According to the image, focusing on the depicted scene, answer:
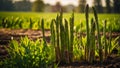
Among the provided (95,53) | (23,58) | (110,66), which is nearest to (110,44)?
(95,53)

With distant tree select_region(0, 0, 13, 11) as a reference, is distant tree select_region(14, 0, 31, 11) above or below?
below

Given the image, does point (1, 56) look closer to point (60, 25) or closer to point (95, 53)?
point (60, 25)

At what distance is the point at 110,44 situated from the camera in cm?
434

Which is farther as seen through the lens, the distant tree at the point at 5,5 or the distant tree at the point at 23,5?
the distant tree at the point at 23,5

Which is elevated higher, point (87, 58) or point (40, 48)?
point (40, 48)

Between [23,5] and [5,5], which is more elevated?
[5,5]

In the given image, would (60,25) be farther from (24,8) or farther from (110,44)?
(24,8)

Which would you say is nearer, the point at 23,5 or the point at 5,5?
the point at 5,5

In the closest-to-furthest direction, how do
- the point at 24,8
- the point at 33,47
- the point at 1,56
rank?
the point at 33,47 → the point at 1,56 → the point at 24,8

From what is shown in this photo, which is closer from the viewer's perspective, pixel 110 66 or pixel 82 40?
pixel 110 66

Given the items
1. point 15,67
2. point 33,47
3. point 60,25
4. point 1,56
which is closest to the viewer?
point 15,67

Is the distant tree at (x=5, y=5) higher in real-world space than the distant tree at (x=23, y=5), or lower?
higher

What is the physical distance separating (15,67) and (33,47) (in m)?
0.65

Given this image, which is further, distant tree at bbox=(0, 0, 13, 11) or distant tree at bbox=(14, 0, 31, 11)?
distant tree at bbox=(14, 0, 31, 11)
